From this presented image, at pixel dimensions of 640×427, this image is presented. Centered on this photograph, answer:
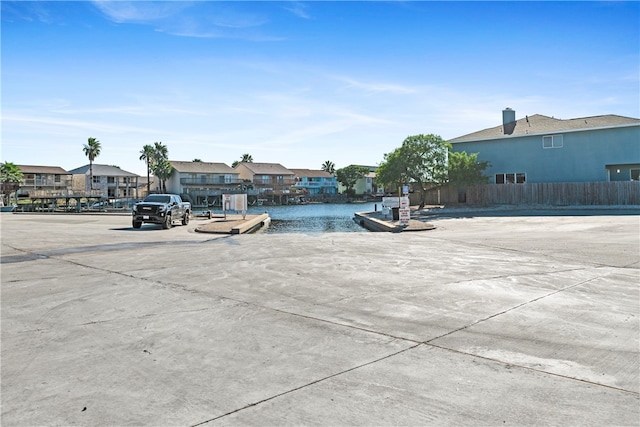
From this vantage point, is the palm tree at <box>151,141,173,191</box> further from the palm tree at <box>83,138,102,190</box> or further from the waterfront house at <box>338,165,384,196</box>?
the waterfront house at <box>338,165,384,196</box>

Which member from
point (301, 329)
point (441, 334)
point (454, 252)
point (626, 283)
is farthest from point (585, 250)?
point (301, 329)

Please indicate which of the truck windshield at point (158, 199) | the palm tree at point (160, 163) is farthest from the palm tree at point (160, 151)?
the truck windshield at point (158, 199)

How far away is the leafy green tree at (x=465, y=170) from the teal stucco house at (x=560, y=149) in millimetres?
2976

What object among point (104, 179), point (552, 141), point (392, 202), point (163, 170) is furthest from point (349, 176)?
point (392, 202)

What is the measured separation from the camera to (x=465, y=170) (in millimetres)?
41344

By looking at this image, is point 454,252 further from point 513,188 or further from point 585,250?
point 513,188

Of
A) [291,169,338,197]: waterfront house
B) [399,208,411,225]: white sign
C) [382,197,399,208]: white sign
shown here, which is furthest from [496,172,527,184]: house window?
[291,169,338,197]: waterfront house

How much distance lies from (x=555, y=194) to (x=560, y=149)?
15.1 ft

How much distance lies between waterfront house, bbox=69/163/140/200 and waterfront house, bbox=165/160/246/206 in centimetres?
954

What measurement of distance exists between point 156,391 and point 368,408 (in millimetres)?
1866

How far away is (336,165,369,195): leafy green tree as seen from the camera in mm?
121500

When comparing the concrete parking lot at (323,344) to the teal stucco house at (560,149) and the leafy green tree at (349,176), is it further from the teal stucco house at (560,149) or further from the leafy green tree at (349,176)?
the leafy green tree at (349,176)

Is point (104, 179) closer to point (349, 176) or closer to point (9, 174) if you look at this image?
point (9, 174)

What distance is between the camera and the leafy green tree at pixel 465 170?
41.4 m
